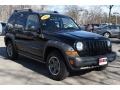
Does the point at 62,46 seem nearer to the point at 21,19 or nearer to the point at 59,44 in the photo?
the point at 59,44

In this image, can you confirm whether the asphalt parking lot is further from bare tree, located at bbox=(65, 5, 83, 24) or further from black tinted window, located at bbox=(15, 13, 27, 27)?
bare tree, located at bbox=(65, 5, 83, 24)

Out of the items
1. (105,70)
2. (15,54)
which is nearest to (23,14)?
(15,54)

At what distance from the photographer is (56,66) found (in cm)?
725

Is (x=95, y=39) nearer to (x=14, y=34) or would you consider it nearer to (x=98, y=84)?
(x=98, y=84)

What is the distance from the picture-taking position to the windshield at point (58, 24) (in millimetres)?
8031

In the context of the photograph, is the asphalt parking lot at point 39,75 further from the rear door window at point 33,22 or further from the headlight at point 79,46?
the rear door window at point 33,22

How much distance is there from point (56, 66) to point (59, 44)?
0.63 m

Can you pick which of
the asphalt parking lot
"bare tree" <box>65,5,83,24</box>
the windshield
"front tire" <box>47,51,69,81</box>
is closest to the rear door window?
the windshield

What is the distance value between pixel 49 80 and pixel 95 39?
164 centimetres

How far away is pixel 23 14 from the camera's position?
9.38m

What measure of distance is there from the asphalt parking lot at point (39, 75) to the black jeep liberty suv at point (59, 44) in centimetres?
30

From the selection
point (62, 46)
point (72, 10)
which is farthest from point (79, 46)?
point (72, 10)

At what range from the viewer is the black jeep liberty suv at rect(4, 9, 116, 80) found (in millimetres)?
6879

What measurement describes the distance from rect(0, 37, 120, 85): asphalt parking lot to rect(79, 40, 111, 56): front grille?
74 centimetres
